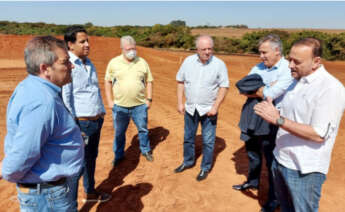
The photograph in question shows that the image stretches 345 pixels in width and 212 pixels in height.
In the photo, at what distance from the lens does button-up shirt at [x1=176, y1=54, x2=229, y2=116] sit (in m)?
3.62

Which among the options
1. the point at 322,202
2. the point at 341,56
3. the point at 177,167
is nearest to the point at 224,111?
the point at 177,167

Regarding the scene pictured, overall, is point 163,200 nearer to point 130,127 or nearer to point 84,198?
point 84,198

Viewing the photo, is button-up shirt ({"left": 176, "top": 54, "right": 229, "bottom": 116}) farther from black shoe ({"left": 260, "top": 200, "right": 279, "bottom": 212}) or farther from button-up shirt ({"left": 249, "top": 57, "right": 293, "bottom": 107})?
black shoe ({"left": 260, "top": 200, "right": 279, "bottom": 212})

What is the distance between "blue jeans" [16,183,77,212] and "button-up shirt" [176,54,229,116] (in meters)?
2.31

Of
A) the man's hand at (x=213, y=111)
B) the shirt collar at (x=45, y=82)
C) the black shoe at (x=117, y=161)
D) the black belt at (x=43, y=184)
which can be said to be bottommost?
the black shoe at (x=117, y=161)

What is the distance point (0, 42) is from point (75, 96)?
61.4ft

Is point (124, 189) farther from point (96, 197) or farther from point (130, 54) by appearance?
point (130, 54)

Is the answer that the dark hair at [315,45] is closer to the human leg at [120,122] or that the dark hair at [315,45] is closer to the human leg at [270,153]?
the human leg at [270,153]

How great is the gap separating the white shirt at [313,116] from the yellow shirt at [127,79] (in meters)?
2.43

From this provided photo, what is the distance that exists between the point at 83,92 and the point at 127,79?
117 cm

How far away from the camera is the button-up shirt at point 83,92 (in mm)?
2816

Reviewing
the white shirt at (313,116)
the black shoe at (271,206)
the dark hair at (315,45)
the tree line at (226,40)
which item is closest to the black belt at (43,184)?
the white shirt at (313,116)

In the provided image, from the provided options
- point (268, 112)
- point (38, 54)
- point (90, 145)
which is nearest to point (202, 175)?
point (90, 145)

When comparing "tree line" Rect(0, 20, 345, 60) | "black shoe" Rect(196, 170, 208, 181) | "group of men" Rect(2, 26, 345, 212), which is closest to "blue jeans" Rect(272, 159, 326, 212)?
"group of men" Rect(2, 26, 345, 212)
